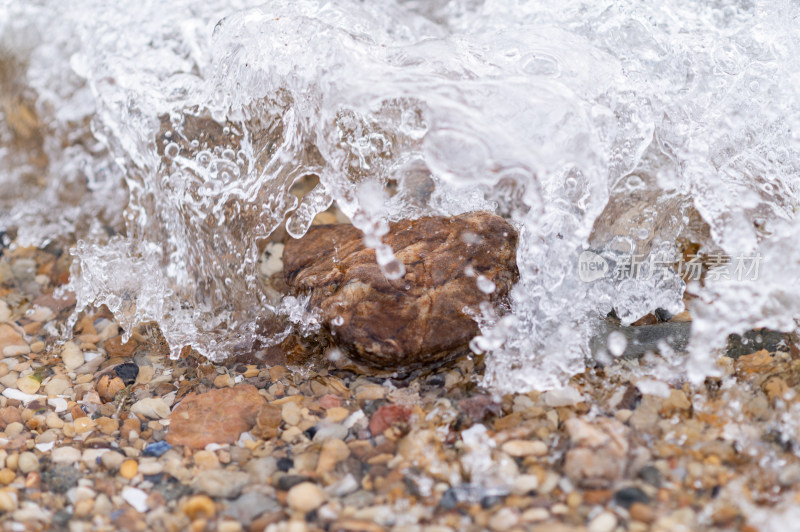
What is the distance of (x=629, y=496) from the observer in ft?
5.00

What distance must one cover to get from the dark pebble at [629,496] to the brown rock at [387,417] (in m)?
0.60

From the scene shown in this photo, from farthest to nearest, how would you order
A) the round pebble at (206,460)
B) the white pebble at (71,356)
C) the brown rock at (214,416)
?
the white pebble at (71,356) → the brown rock at (214,416) → the round pebble at (206,460)

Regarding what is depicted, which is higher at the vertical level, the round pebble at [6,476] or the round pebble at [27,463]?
the round pebble at [6,476]

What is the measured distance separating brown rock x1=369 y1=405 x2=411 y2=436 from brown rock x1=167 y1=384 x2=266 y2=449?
0.37 metres

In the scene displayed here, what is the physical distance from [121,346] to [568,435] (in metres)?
1.58

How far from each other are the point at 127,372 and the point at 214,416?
0.45m

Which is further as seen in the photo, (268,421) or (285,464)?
(268,421)

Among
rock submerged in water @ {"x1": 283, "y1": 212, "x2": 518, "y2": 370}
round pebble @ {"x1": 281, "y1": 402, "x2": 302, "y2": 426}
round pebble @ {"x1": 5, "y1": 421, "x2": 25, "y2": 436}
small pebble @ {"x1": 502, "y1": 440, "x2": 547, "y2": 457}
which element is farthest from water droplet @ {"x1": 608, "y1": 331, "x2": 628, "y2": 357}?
round pebble @ {"x1": 5, "y1": 421, "x2": 25, "y2": 436}

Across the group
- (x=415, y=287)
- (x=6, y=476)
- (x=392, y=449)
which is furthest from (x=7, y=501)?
(x=415, y=287)

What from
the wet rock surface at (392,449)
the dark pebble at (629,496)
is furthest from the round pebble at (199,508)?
the dark pebble at (629,496)

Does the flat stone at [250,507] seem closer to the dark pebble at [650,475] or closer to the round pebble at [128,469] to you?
the round pebble at [128,469]

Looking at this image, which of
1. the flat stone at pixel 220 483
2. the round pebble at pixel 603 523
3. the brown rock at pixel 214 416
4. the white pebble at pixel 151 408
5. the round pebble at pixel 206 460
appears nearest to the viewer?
the round pebble at pixel 603 523

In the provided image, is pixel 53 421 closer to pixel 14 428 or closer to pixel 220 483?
pixel 14 428

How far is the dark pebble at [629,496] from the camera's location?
59.4 inches
